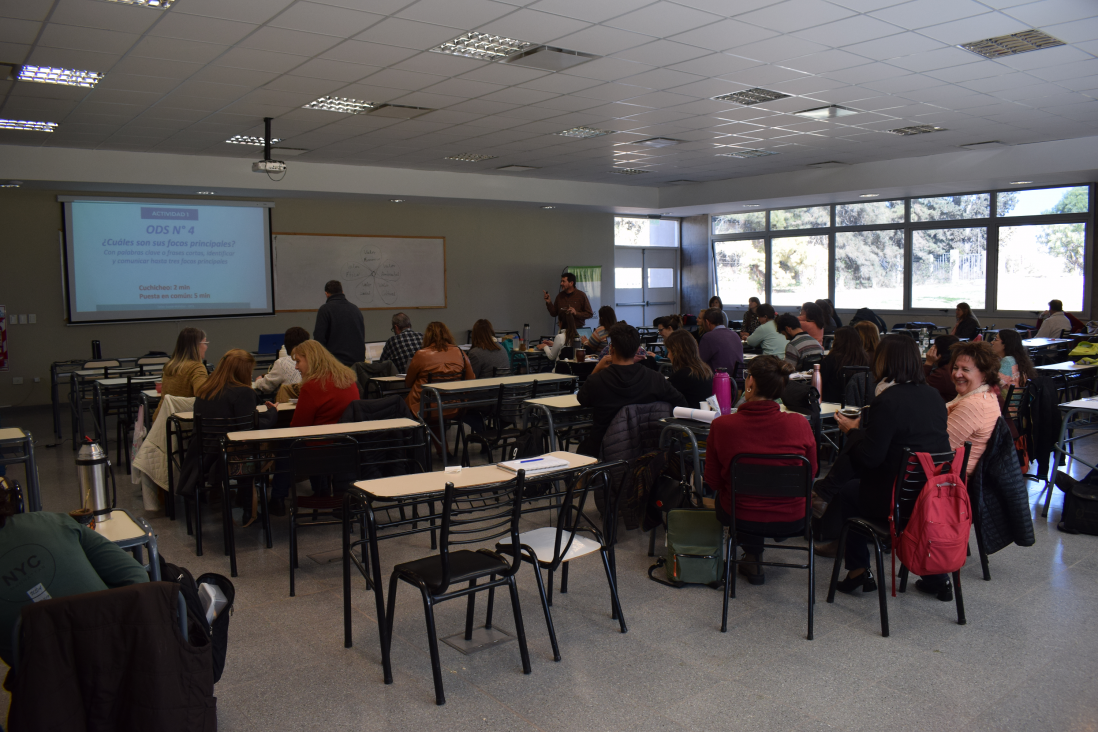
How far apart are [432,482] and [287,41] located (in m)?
3.79

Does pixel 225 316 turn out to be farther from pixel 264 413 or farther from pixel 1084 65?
pixel 1084 65

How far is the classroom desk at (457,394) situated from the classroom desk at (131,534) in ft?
9.43

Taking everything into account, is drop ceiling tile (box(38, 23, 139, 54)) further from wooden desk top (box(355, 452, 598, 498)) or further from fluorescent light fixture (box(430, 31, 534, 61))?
wooden desk top (box(355, 452, 598, 498))

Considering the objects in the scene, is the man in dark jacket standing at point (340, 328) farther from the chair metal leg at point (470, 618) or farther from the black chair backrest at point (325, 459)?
the chair metal leg at point (470, 618)

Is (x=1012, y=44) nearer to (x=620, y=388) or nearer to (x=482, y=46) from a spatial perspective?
(x=482, y=46)

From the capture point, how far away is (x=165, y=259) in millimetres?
10195

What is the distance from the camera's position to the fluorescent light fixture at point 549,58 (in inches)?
220

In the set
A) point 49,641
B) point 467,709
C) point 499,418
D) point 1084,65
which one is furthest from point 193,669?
point 1084,65

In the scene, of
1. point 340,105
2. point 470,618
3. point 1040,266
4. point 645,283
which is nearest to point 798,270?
point 645,283

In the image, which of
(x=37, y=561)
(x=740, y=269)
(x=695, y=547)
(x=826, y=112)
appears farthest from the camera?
(x=740, y=269)

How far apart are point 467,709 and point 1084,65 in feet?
22.4

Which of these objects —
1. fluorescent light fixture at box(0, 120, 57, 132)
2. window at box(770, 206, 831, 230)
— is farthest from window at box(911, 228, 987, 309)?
fluorescent light fixture at box(0, 120, 57, 132)

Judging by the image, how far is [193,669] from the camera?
187cm

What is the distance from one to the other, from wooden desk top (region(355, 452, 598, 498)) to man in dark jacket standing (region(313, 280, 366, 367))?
468 cm
